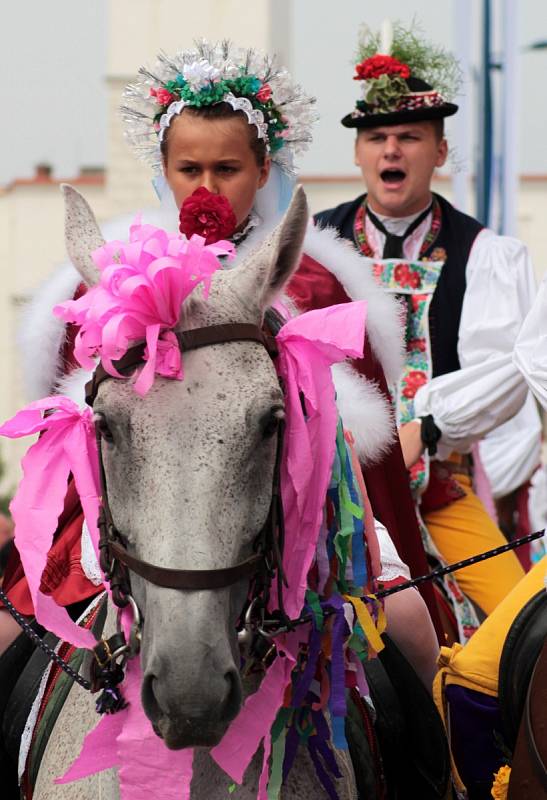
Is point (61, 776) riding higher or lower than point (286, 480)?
lower

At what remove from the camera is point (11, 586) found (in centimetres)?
409

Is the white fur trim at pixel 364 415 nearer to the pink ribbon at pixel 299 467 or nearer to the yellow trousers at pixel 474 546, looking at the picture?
the pink ribbon at pixel 299 467

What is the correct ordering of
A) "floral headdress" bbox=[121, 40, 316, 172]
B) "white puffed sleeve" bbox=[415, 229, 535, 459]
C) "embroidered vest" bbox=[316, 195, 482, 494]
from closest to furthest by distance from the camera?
"floral headdress" bbox=[121, 40, 316, 172] → "white puffed sleeve" bbox=[415, 229, 535, 459] → "embroidered vest" bbox=[316, 195, 482, 494]

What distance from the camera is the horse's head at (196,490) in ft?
8.86

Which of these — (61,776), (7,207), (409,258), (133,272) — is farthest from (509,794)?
(7,207)

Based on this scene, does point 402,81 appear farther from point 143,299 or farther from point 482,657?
point 143,299

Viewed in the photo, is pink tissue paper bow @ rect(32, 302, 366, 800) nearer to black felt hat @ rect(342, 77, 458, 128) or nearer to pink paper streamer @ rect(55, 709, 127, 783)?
pink paper streamer @ rect(55, 709, 127, 783)

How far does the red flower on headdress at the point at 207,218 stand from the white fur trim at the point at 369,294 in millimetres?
477

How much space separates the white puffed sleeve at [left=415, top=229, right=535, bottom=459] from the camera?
205 inches

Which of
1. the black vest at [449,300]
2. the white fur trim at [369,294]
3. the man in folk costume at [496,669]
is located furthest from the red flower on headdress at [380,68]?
the man in folk costume at [496,669]

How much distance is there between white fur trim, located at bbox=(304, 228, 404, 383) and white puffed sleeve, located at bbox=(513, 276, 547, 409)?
Result: 1.16ft

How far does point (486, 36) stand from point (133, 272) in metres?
9.12

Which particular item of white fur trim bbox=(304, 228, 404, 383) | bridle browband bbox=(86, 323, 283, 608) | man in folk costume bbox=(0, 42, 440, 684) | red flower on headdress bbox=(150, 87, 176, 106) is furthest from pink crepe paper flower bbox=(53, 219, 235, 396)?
red flower on headdress bbox=(150, 87, 176, 106)

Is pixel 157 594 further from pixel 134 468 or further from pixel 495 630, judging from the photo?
pixel 495 630
